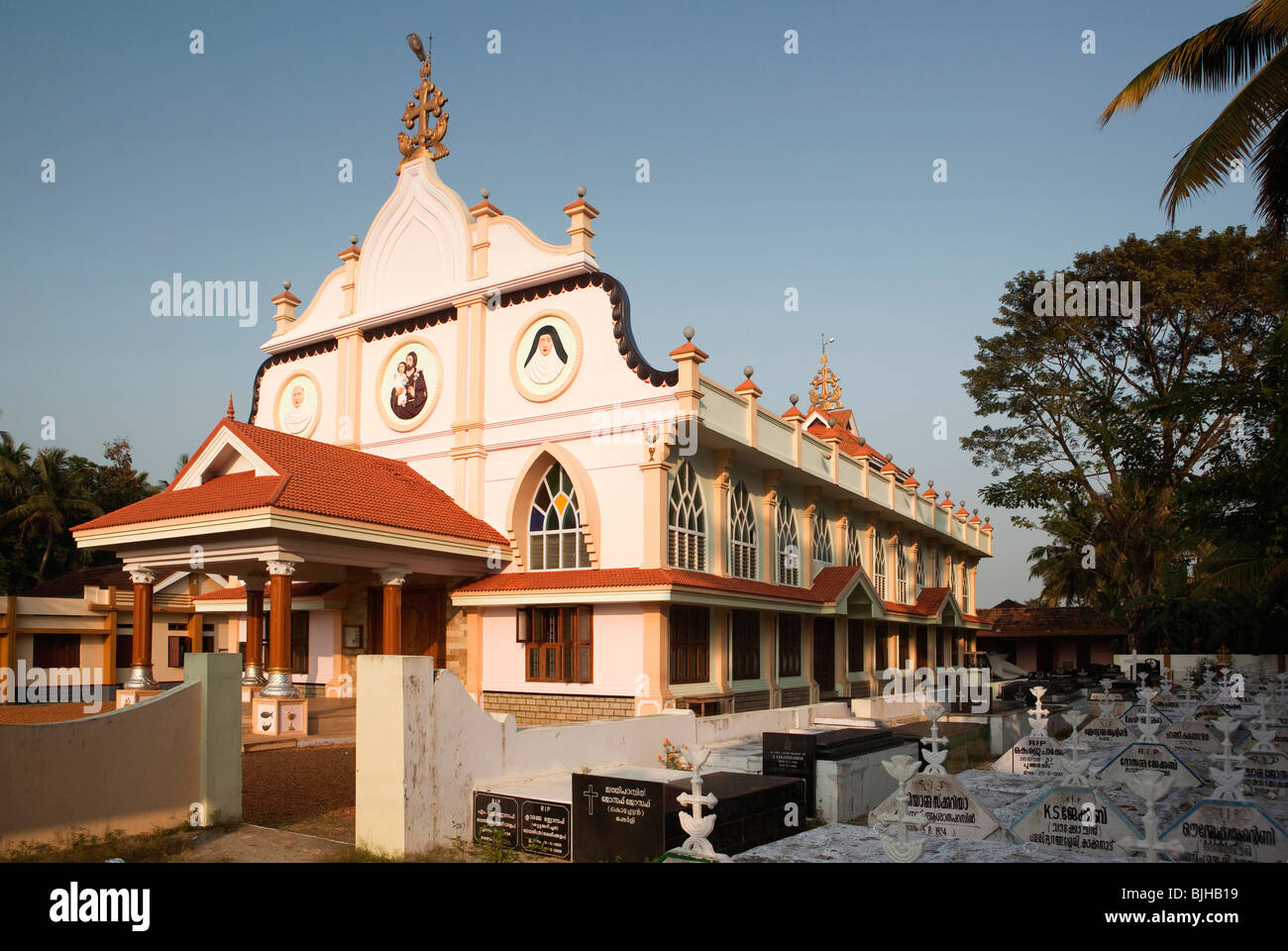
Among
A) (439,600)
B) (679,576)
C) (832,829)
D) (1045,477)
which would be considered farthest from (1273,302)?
(832,829)

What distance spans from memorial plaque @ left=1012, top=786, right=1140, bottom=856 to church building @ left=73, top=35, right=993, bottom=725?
35.5 ft

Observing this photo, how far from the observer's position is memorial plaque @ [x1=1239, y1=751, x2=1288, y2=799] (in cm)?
1198

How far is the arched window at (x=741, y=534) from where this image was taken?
78.2 ft

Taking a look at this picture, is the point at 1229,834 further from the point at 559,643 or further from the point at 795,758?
the point at 559,643

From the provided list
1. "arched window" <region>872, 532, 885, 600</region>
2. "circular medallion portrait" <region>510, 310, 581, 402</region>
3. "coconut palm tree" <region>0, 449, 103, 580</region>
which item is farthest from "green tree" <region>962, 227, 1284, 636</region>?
"coconut palm tree" <region>0, 449, 103, 580</region>

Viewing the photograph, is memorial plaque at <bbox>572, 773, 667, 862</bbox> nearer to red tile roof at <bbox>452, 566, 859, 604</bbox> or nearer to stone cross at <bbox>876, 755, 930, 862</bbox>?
stone cross at <bbox>876, 755, 930, 862</bbox>

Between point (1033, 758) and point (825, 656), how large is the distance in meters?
15.1

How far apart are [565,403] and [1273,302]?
22.2 m

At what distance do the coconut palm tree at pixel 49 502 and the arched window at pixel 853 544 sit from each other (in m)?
28.9

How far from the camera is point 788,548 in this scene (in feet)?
88.6

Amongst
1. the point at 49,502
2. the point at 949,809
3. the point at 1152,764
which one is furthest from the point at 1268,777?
the point at 49,502

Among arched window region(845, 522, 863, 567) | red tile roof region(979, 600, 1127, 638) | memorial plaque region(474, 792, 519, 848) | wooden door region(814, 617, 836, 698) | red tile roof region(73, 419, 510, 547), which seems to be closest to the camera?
memorial plaque region(474, 792, 519, 848)

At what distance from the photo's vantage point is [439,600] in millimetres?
23703

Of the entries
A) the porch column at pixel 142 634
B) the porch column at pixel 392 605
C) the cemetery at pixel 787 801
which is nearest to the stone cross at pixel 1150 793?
the cemetery at pixel 787 801
